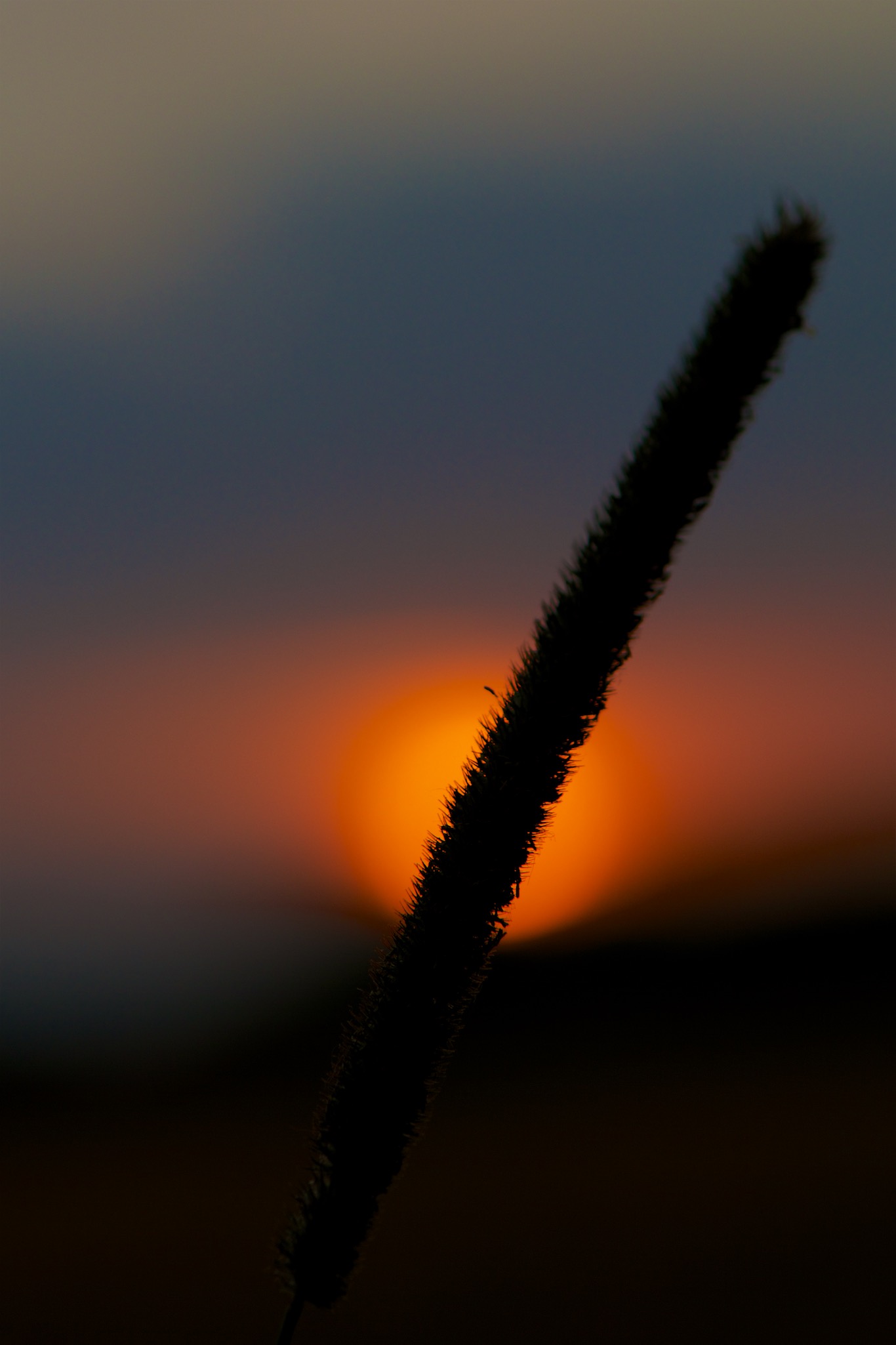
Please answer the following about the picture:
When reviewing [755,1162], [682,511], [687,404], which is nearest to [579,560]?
[682,511]

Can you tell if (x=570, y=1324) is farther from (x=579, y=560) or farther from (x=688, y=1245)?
(x=579, y=560)

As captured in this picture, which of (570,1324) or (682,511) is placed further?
(570,1324)

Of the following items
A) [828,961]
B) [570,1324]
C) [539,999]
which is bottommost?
[570,1324]

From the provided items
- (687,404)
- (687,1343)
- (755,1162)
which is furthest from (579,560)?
(755,1162)

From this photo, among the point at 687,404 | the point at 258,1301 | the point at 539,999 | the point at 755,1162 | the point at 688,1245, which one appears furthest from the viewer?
the point at 539,999

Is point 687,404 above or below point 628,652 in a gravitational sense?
above

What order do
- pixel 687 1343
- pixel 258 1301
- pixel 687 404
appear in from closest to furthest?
pixel 687 404
pixel 687 1343
pixel 258 1301

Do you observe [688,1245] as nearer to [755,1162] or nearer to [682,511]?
[755,1162]
